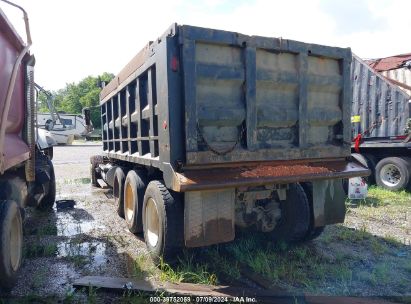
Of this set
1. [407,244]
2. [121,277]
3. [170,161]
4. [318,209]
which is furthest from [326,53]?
[121,277]

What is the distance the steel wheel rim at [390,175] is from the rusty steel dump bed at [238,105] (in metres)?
4.67

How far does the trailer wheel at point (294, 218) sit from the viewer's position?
14.0 feet

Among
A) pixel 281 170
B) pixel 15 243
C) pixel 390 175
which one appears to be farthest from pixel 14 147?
pixel 390 175

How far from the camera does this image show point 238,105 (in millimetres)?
3635

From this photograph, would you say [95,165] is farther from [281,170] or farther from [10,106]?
[281,170]

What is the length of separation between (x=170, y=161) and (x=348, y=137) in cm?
233

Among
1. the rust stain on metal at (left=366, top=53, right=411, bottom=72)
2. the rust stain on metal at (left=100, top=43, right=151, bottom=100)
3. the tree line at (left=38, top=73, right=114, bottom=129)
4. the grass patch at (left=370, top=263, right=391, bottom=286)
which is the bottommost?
the grass patch at (left=370, top=263, right=391, bottom=286)

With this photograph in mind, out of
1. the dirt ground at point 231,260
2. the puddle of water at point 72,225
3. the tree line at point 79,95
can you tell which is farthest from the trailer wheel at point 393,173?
the tree line at point 79,95

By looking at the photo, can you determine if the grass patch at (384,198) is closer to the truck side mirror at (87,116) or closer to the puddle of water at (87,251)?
the puddle of water at (87,251)

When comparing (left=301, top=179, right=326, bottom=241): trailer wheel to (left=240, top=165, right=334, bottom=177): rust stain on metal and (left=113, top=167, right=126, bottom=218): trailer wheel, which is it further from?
(left=113, top=167, right=126, bottom=218): trailer wheel

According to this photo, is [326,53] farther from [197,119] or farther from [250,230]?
[250,230]

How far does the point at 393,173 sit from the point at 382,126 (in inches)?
45.2

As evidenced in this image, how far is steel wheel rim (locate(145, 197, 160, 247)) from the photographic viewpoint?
12.8ft

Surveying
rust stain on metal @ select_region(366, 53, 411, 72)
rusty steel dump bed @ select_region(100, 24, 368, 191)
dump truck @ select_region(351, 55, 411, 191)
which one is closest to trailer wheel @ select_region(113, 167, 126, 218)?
rusty steel dump bed @ select_region(100, 24, 368, 191)
